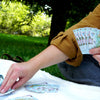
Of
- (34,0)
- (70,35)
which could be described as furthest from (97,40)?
(34,0)

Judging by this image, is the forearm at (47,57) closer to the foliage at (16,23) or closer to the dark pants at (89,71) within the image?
the dark pants at (89,71)

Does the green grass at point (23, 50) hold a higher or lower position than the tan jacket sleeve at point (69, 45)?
lower

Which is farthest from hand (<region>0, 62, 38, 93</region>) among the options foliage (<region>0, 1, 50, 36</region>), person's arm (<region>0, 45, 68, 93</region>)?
foliage (<region>0, 1, 50, 36</region>)

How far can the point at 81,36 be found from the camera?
1180 mm

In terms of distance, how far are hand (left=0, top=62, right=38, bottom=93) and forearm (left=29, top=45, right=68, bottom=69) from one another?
50 mm

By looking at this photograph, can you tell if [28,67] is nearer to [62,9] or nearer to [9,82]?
[9,82]

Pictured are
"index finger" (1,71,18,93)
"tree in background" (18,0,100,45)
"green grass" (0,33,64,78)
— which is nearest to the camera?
"index finger" (1,71,18,93)

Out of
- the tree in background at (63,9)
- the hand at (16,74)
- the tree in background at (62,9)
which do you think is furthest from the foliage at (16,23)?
the hand at (16,74)

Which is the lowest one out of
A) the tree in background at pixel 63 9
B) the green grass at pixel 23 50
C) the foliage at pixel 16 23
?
the foliage at pixel 16 23

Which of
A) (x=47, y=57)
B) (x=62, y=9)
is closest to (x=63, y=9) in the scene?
(x=62, y=9)

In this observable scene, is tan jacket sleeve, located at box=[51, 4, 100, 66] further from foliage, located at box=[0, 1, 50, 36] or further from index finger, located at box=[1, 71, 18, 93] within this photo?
foliage, located at box=[0, 1, 50, 36]

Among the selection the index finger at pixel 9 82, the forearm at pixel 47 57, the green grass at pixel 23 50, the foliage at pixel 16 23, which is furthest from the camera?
the foliage at pixel 16 23

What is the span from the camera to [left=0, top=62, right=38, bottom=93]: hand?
3.54 feet

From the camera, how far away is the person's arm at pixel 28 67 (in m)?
1.08
